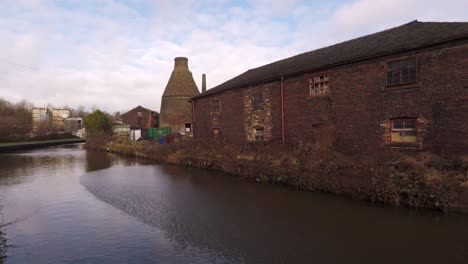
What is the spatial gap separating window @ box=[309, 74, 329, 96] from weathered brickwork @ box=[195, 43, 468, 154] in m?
0.27

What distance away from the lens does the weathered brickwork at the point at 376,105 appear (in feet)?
31.8

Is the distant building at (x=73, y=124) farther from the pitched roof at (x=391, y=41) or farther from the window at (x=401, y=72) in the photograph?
the window at (x=401, y=72)

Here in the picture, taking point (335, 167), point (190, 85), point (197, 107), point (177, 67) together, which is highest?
point (177, 67)

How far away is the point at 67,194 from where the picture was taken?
1095 centimetres

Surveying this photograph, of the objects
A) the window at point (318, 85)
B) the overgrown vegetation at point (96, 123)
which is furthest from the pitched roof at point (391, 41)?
the overgrown vegetation at point (96, 123)

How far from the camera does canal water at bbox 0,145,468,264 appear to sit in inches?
216

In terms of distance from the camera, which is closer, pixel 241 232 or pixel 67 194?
pixel 241 232

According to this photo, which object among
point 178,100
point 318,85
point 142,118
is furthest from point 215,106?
point 142,118

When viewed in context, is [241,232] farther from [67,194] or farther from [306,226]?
[67,194]

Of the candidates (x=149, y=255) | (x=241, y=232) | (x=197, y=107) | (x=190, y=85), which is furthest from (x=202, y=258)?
(x=190, y=85)

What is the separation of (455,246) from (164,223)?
6399 mm

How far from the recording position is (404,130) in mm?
11039

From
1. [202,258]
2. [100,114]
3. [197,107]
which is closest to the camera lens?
[202,258]

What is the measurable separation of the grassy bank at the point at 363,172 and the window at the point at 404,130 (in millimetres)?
771
